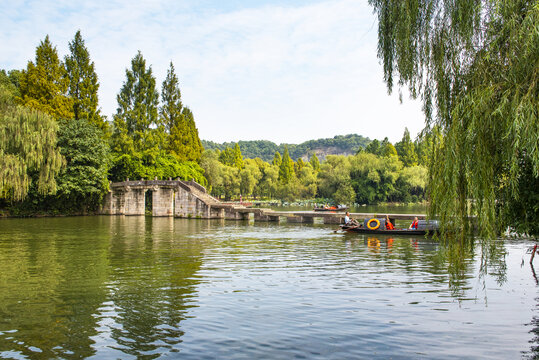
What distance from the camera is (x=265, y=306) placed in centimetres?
1130

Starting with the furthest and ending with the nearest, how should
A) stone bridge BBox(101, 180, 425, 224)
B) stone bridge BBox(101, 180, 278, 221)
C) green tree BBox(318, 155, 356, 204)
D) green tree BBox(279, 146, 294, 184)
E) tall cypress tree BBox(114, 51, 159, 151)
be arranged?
green tree BBox(279, 146, 294, 184)
green tree BBox(318, 155, 356, 204)
tall cypress tree BBox(114, 51, 159, 151)
stone bridge BBox(101, 180, 278, 221)
stone bridge BBox(101, 180, 425, 224)

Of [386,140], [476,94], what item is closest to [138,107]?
[476,94]

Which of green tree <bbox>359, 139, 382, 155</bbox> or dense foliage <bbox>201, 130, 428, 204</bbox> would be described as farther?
green tree <bbox>359, 139, 382, 155</bbox>

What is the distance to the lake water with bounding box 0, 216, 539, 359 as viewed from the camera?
8344 mm

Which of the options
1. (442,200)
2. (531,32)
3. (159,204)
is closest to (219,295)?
(442,200)

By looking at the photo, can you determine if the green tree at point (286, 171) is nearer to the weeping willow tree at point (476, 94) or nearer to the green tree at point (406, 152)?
the green tree at point (406, 152)

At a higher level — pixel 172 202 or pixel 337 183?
pixel 337 183

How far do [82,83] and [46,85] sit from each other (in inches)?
184

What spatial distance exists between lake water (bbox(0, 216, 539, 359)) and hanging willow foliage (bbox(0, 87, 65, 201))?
17762 mm

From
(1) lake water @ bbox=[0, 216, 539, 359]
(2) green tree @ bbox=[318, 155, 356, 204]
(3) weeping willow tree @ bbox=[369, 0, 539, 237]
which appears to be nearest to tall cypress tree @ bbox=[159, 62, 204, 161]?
(2) green tree @ bbox=[318, 155, 356, 204]

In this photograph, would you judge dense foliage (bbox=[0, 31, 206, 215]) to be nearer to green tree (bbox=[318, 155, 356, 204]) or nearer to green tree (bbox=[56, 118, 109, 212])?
green tree (bbox=[56, 118, 109, 212])

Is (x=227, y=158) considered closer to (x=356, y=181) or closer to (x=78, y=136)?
(x=356, y=181)

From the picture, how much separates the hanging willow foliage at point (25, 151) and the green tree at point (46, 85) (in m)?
5.05

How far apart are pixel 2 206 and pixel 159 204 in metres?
14.9
